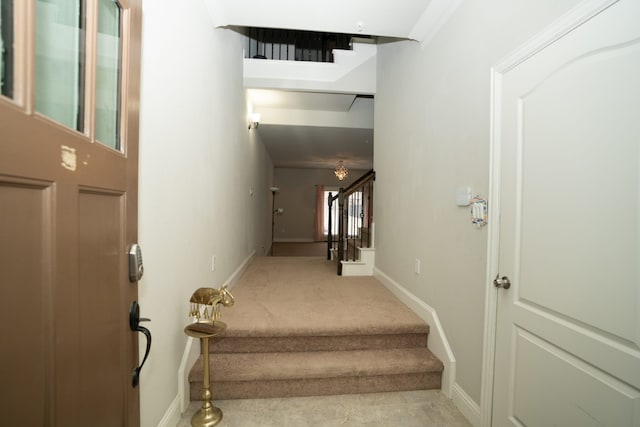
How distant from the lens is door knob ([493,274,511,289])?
1452 millimetres

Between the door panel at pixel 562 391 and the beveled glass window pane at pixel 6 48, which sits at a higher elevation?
the beveled glass window pane at pixel 6 48

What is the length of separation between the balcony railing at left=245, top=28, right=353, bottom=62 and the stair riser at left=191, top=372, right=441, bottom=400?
13.9ft

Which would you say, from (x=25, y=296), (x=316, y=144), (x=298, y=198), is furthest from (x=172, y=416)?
(x=298, y=198)

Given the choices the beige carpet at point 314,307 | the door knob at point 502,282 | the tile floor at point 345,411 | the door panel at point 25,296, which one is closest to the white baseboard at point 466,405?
the tile floor at point 345,411

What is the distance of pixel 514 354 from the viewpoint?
1.42 meters

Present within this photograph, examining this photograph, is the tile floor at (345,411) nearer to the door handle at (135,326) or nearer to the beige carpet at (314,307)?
the beige carpet at (314,307)

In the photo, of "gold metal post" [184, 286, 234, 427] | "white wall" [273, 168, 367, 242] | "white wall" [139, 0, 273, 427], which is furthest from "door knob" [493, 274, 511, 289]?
"white wall" [273, 168, 367, 242]

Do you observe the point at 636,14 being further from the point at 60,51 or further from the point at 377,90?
the point at 377,90

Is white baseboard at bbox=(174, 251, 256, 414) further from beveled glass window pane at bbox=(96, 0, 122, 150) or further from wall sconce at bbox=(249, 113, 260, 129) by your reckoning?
wall sconce at bbox=(249, 113, 260, 129)

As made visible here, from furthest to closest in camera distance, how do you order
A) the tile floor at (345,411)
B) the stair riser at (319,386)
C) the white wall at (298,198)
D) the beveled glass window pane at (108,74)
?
1. the white wall at (298,198)
2. the stair riser at (319,386)
3. the tile floor at (345,411)
4. the beveled glass window pane at (108,74)

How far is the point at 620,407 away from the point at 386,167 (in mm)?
2757

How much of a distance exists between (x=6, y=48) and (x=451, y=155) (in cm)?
213

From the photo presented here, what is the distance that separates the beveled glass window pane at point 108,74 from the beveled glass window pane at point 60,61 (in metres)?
0.07

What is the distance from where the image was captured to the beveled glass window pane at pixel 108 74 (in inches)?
34.8
